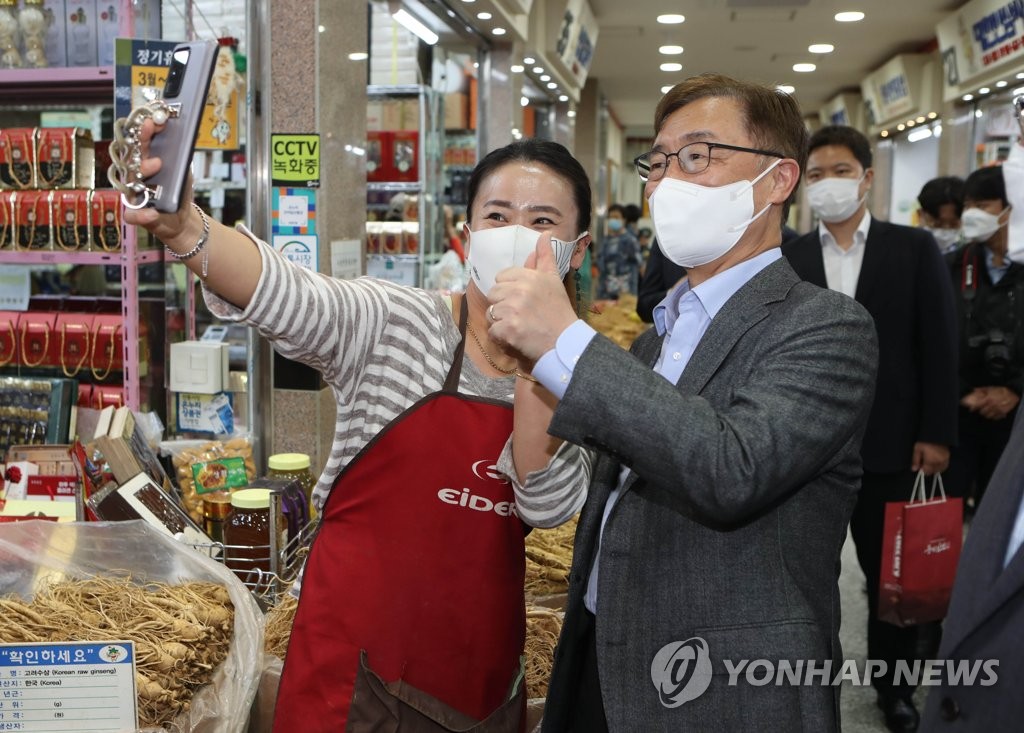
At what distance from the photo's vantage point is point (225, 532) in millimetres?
2268

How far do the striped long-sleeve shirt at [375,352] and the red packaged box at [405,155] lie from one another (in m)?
3.96

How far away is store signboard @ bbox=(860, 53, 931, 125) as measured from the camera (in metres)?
11.0

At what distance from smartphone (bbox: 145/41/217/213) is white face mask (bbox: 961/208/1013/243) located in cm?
362

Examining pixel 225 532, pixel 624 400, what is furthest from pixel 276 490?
pixel 624 400

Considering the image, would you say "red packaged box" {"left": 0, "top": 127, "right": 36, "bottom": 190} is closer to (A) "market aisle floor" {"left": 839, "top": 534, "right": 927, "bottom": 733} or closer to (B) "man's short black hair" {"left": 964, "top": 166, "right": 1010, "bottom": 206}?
(A) "market aisle floor" {"left": 839, "top": 534, "right": 927, "bottom": 733}

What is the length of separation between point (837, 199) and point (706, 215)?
84.0 inches

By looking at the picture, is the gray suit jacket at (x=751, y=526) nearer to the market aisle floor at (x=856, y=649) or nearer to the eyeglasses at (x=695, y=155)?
the eyeglasses at (x=695, y=155)

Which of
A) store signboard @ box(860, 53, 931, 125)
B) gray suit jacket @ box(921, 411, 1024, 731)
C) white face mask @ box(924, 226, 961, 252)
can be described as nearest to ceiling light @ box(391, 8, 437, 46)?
white face mask @ box(924, 226, 961, 252)

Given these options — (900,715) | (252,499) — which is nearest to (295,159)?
(252,499)

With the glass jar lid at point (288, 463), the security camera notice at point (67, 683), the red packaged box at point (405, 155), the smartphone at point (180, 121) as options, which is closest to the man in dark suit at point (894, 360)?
the glass jar lid at point (288, 463)

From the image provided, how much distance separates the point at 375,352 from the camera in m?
1.54

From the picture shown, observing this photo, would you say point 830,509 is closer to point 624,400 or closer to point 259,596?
point 624,400

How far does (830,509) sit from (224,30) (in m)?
2.56

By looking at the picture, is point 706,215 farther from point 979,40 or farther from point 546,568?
point 979,40
